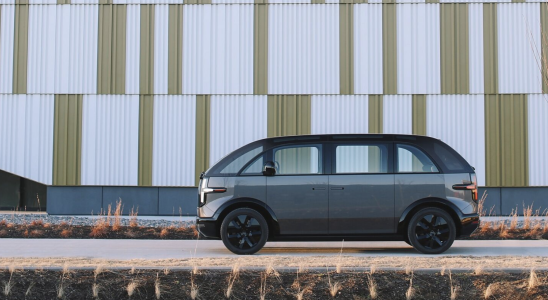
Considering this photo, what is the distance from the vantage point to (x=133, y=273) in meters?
7.78

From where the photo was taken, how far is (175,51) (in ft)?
69.4

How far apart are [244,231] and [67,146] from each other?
1212 cm

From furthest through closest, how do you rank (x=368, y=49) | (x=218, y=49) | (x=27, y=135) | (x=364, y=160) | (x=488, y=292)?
(x=218, y=49) → (x=27, y=135) → (x=368, y=49) → (x=364, y=160) → (x=488, y=292)

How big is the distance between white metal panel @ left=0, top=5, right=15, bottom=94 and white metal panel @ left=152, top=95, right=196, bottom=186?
168 inches

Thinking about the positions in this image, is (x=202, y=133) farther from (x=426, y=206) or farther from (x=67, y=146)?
(x=426, y=206)

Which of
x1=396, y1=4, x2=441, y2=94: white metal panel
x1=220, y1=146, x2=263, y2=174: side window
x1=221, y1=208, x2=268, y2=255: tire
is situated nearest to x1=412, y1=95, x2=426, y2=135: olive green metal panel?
x1=396, y1=4, x2=441, y2=94: white metal panel

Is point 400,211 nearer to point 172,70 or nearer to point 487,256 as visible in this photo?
point 487,256

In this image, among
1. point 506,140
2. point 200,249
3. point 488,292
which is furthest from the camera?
point 506,140

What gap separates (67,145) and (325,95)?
24.4ft

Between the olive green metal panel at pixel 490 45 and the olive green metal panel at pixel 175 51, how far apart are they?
8545 millimetres

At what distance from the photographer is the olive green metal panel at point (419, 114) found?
2075 cm

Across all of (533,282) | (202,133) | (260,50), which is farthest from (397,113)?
(533,282)

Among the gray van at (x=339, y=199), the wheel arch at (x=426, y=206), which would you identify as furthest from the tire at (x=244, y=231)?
the wheel arch at (x=426, y=206)

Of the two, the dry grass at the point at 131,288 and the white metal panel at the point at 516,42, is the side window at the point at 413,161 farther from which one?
the white metal panel at the point at 516,42
